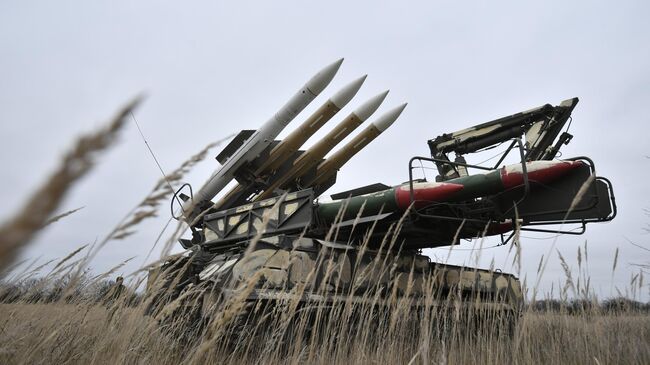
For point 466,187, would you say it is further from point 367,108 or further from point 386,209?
point 367,108

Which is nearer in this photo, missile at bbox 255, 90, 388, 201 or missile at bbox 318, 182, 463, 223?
missile at bbox 318, 182, 463, 223

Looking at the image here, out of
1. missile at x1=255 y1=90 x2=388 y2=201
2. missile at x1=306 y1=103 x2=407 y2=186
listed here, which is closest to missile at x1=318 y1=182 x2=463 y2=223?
missile at x1=255 y1=90 x2=388 y2=201

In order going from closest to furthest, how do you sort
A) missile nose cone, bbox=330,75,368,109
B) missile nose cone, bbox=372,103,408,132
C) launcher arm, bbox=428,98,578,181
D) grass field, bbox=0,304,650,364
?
grass field, bbox=0,304,650,364 → launcher arm, bbox=428,98,578,181 → missile nose cone, bbox=330,75,368,109 → missile nose cone, bbox=372,103,408,132

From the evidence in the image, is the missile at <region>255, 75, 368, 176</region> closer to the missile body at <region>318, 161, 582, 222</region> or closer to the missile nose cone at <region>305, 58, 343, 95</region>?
the missile nose cone at <region>305, 58, 343, 95</region>

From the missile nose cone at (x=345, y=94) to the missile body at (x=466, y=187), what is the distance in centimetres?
313

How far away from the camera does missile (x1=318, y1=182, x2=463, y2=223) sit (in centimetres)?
578

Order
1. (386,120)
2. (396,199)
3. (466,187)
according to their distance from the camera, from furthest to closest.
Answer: (386,120) → (396,199) → (466,187)

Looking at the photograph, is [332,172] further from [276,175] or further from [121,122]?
[121,122]

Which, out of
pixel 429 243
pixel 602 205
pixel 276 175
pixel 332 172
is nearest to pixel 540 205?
pixel 602 205

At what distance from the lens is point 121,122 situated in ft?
1.64

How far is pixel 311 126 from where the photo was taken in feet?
29.3

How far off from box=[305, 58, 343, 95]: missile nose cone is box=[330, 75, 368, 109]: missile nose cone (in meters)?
0.35

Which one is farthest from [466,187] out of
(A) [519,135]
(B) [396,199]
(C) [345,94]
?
(C) [345,94]

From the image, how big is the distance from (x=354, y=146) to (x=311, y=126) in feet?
3.38
